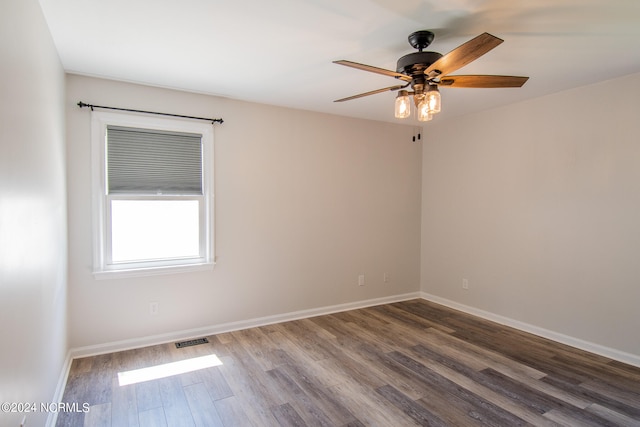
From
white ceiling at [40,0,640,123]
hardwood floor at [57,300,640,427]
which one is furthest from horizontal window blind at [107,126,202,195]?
hardwood floor at [57,300,640,427]

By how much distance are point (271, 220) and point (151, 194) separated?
1262 millimetres

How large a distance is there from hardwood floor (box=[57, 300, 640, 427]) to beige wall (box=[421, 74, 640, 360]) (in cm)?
43

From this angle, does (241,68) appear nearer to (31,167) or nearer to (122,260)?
(31,167)

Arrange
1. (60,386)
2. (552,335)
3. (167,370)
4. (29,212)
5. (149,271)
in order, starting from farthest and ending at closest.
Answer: (552,335) → (149,271) → (167,370) → (60,386) → (29,212)

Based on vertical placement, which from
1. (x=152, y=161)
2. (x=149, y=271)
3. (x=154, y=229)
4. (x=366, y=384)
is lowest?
(x=366, y=384)

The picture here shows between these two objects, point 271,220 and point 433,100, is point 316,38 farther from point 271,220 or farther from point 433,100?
point 271,220

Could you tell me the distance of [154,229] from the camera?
3.46 meters

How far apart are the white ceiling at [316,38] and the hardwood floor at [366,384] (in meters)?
2.47

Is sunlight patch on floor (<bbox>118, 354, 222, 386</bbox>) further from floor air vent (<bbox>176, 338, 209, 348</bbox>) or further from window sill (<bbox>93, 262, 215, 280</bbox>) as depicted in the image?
window sill (<bbox>93, 262, 215, 280</bbox>)

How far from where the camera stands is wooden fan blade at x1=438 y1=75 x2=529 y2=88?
219cm

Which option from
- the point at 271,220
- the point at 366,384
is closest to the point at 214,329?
the point at 271,220

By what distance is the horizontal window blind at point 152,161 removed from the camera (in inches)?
128

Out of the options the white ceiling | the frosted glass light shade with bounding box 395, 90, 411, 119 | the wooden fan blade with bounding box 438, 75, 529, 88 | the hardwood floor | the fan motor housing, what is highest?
the white ceiling

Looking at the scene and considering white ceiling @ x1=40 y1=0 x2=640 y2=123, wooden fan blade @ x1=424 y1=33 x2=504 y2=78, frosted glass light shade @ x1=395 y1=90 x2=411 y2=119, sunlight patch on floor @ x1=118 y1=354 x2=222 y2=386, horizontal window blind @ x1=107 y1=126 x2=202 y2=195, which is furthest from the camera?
horizontal window blind @ x1=107 y1=126 x2=202 y2=195
